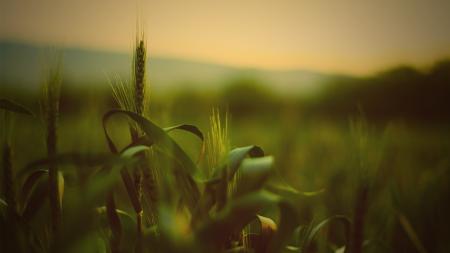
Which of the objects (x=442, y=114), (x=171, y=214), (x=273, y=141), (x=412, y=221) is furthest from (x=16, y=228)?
(x=442, y=114)

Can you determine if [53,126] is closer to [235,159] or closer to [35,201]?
[35,201]

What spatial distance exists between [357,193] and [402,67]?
4.36 feet

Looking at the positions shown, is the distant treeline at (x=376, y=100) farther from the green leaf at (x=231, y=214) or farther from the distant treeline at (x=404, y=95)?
the green leaf at (x=231, y=214)

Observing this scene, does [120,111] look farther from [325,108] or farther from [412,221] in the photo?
[325,108]

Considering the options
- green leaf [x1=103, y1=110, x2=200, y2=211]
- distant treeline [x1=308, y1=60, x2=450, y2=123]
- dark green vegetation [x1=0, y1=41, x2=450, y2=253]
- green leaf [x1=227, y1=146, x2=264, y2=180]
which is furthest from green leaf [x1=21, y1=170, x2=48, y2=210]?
distant treeline [x1=308, y1=60, x2=450, y2=123]

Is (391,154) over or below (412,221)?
over

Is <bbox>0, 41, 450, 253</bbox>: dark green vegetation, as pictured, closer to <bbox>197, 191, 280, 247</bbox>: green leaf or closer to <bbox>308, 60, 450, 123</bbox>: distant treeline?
<bbox>197, 191, 280, 247</bbox>: green leaf

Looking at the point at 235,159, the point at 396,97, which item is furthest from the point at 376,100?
the point at 235,159

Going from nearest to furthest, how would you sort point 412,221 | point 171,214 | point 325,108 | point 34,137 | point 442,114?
point 171,214, point 412,221, point 34,137, point 442,114, point 325,108

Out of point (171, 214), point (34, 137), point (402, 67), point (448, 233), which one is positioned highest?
point (402, 67)

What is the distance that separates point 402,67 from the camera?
70.2 inches

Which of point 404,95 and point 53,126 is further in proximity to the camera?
point 404,95

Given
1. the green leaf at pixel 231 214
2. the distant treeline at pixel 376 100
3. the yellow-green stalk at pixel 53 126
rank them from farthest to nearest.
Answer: the distant treeline at pixel 376 100 → the yellow-green stalk at pixel 53 126 → the green leaf at pixel 231 214

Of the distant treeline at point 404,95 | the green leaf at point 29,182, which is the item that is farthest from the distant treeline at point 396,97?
the green leaf at point 29,182
